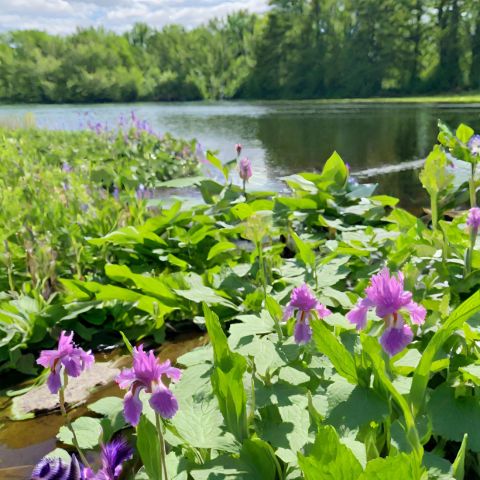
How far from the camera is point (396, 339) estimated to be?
3.01 feet

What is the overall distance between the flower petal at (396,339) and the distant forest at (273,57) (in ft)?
148

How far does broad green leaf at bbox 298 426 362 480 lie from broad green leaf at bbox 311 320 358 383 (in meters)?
0.28

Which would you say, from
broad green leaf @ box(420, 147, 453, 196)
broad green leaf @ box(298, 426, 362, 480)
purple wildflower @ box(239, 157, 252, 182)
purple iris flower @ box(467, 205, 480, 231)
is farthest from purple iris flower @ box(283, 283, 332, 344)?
purple wildflower @ box(239, 157, 252, 182)

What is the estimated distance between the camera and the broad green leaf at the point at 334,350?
107 cm

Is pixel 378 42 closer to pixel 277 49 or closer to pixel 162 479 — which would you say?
pixel 277 49

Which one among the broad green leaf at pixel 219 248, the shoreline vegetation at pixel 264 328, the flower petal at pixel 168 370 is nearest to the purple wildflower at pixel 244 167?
the shoreline vegetation at pixel 264 328

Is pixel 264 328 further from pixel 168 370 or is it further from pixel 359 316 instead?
pixel 168 370

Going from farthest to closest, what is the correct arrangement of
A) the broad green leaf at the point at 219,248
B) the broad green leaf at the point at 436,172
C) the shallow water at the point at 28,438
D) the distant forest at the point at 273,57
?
the distant forest at the point at 273,57
the broad green leaf at the point at 219,248
the broad green leaf at the point at 436,172
the shallow water at the point at 28,438

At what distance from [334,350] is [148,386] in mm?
424

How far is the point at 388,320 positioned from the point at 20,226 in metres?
2.54

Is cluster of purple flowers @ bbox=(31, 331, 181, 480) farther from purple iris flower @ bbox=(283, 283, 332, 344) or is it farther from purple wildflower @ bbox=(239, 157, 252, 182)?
purple wildflower @ bbox=(239, 157, 252, 182)

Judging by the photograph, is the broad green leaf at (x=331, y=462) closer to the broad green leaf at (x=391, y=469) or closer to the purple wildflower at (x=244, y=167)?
the broad green leaf at (x=391, y=469)

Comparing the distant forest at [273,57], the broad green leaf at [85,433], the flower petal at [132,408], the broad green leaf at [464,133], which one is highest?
the distant forest at [273,57]

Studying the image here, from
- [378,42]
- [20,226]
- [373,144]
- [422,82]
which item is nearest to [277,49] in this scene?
[378,42]
